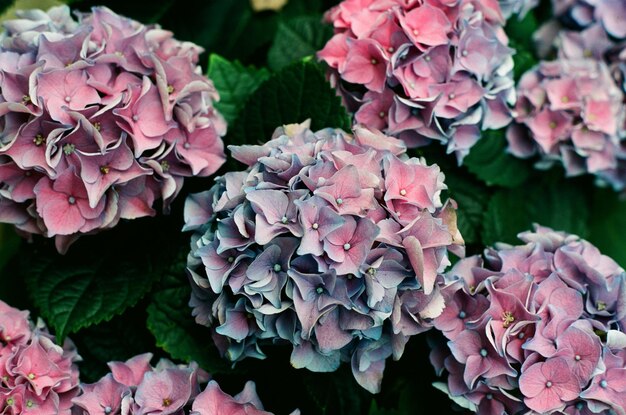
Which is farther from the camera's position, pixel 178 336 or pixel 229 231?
pixel 178 336

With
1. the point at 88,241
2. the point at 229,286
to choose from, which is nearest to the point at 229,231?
the point at 229,286

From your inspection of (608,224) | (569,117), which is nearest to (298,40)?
(569,117)

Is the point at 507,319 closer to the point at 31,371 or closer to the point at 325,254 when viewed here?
the point at 325,254

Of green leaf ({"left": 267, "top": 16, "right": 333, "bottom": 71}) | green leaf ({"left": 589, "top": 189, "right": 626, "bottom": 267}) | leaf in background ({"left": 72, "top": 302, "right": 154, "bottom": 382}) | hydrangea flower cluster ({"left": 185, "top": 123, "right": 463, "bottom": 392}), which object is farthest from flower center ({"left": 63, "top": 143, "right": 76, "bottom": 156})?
green leaf ({"left": 589, "top": 189, "right": 626, "bottom": 267})

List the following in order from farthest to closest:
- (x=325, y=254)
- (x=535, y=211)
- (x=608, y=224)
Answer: (x=608, y=224)
(x=535, y=211)
(x=325, y=254)

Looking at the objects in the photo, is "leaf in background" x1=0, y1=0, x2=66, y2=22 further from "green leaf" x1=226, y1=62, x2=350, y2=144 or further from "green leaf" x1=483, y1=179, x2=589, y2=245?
"green leaf" x1=483, y1=179, x2=589, y2=245

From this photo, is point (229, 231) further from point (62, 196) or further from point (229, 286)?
point (62, 196)
